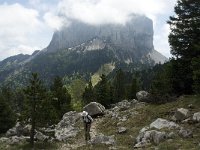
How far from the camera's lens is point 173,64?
44.0 meters

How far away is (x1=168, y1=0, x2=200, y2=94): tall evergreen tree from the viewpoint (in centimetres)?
4269

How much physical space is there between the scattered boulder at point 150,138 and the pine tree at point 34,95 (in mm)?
8985

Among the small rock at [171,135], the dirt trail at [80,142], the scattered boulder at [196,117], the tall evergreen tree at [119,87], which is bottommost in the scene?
the dirt trail at [80,142]

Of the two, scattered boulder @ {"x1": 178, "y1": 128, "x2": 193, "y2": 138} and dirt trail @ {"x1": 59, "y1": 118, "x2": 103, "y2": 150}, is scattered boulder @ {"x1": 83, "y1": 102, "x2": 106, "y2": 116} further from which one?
scattered boulder @ {"x1": 178, "y1": 128, "x2": 193, "y2": 138}

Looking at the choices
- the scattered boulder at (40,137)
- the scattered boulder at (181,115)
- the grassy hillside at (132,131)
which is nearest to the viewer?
the grassy hillside at (132,131)

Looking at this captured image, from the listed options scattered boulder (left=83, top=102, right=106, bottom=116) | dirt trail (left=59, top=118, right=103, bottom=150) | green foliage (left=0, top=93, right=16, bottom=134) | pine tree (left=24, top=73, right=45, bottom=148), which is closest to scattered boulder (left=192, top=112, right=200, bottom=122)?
dirt trail (left=59, top=118, right=103, bottom=150)

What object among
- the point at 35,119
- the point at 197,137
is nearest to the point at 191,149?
the point at 197,137

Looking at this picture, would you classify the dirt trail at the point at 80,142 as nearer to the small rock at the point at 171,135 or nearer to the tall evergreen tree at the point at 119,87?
the small rock at the point at 171,135

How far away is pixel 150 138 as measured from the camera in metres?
25.2

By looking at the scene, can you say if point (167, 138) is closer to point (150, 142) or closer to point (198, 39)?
point (150, 142)

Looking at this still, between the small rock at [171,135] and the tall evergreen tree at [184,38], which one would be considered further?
the tall evergreen tree at [184,38]

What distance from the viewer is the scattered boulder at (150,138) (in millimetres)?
24484

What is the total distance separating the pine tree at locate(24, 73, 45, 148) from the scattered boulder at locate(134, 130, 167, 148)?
899cm

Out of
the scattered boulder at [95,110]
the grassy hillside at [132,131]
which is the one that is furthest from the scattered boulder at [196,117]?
the scattered boulder at [95,110]
